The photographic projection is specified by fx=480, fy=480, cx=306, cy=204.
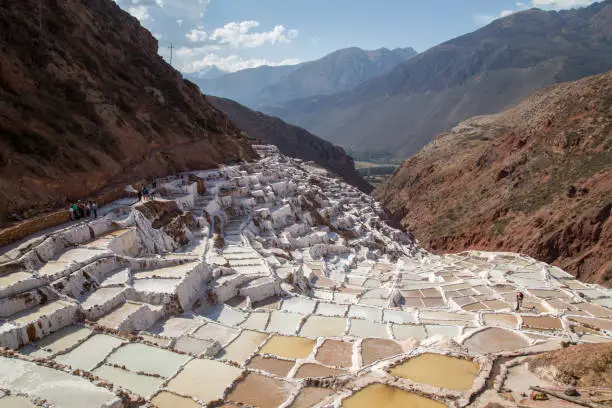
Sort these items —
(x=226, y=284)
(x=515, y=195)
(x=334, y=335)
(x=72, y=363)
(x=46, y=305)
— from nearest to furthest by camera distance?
1. (x=72, y=363)
2. (x=46, y=305)
3. (x=334, y=335)
4. (x=226, y=284)
5. (x=515, y=195)

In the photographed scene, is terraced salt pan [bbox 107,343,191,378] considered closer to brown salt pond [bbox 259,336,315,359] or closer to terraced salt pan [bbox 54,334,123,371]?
terraced salt pan [bbox 54,334,123,371]

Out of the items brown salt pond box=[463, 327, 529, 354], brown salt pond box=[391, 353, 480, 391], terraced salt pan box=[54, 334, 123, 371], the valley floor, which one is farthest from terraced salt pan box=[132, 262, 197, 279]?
brown salt pond box=[463, 327, 529, 354]

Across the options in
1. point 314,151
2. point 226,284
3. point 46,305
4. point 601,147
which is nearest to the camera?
point 46,305

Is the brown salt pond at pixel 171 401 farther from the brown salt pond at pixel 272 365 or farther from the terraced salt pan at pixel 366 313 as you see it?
the terraced salt pan at pixel 366 313

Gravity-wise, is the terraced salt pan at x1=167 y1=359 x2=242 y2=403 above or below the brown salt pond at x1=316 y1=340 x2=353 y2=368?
above

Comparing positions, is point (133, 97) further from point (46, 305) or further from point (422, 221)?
point (422, 221)

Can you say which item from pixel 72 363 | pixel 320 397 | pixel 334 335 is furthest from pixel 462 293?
pixel 72 363
